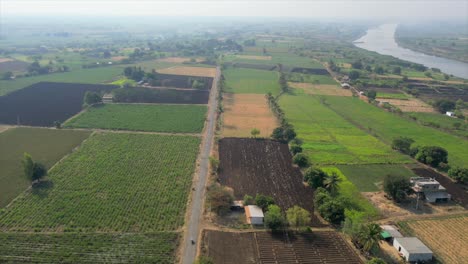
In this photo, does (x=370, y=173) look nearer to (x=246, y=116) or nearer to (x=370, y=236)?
(x=370, y=236)

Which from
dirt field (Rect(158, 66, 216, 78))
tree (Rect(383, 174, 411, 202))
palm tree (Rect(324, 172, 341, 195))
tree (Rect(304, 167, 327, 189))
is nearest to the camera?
tree (Rect(383, 174, 411, 202))

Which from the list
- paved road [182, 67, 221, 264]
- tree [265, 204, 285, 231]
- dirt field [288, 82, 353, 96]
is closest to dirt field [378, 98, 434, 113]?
dirt field [288, 82, 353, 96]

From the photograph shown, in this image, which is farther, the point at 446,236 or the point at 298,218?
the point at 446,236

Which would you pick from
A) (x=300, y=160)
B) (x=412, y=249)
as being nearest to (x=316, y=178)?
(x=300, y=160)

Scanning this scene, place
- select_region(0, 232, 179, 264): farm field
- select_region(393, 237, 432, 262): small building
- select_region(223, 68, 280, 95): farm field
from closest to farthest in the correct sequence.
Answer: select_region(0, 232, 179, 264): farm field, select_region(393, 237, 432, 262): small building, select_region(223, 68, 280, 95): farm field

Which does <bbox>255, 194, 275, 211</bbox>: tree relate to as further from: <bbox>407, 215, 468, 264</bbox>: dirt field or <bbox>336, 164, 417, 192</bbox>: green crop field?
<bbox>407, 215, 468, 264</bbox>: dirt field

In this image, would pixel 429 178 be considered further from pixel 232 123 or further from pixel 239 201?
pixel 232 123

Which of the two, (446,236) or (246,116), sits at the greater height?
(246,116)

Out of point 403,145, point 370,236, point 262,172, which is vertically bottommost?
point 262,172
